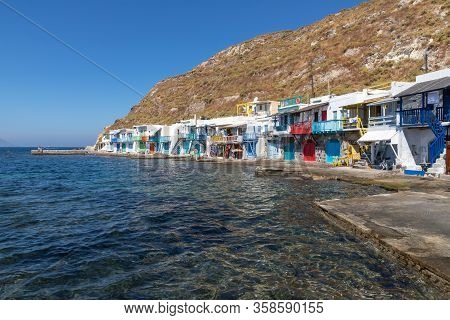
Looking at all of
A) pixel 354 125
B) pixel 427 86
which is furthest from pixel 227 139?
pixel 427 86

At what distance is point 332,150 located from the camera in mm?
44969

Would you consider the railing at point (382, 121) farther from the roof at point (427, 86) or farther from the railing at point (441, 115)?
the railing at point (441, 115)

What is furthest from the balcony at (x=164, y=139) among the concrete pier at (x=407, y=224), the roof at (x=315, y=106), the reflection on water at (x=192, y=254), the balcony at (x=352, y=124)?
the concrete pier at (x=407, y=224)

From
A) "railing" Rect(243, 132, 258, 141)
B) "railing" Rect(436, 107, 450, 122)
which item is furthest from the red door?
"railing" Rect(436, 107, 450, 122)

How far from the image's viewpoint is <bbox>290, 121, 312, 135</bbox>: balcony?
48094 millimetres

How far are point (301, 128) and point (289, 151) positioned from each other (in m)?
6.37

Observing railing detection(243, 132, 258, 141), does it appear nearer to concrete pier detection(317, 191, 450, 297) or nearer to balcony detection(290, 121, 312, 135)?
balcony detection(290, 121, 312, 135)

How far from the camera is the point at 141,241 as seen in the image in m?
13.3

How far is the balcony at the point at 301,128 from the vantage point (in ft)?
158

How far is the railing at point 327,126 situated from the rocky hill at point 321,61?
3217 centimetres

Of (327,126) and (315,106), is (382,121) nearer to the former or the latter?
(327,126)

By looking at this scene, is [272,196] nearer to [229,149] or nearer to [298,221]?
[298,221]

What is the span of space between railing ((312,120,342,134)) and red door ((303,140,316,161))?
3.73 meters
